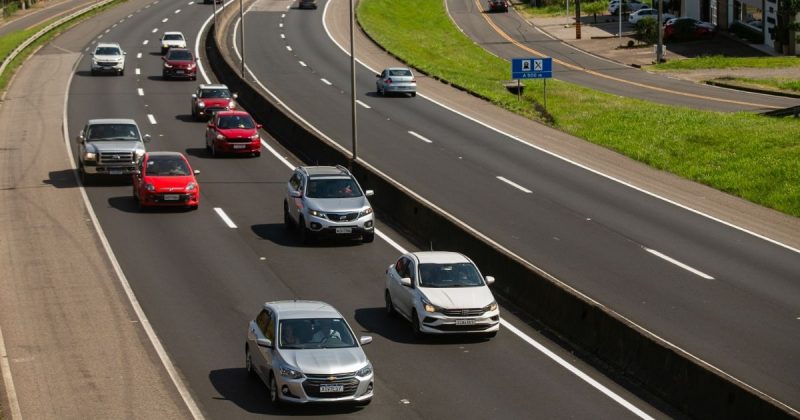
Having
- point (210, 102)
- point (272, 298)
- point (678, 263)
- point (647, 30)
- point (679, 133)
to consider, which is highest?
point (210, 102)

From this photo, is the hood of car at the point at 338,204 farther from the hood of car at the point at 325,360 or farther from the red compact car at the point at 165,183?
the hood of car at the point at 325,360

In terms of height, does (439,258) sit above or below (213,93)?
above

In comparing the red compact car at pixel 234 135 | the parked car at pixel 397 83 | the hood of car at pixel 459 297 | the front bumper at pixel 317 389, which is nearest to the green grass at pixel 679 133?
the parked car at pixel 397 83

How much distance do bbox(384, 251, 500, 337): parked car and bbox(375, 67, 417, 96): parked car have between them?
37366 millimetres

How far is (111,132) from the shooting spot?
4316 cm

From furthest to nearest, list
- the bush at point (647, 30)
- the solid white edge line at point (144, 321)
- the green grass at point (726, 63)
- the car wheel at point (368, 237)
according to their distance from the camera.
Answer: the bush at point (647, 30), the green grass at point (726, 63), the car wheel at point (368, 237), the solid white edge line at point (144, 321)

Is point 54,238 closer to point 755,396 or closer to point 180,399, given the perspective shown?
point 180,399

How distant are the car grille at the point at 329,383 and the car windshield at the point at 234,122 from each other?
28.7m

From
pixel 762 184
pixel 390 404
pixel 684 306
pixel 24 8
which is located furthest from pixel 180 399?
pixel 24 8

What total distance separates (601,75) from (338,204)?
161 ft

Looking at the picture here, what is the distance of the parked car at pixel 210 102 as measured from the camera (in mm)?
55828

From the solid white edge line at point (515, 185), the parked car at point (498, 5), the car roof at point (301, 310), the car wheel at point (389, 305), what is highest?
the car roof at point (301, 310)

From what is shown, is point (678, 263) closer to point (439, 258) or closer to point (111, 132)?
point (439, 258)

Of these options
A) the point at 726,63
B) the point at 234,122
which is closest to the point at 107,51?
the point at 234,122
